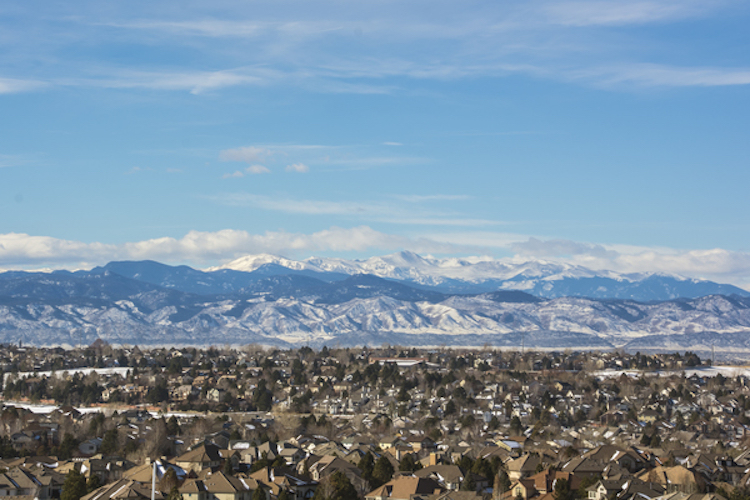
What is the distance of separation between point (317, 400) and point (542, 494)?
290 feet

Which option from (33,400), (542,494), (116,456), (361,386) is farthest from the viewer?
(361,386)

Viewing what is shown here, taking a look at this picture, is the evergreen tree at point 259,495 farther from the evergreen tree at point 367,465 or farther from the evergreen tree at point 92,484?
the evergreen tree at point 367,465

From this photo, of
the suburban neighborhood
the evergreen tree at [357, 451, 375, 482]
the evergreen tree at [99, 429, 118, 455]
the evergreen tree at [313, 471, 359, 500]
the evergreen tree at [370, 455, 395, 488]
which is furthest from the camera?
the evergreen tree at [99, 429, 118, 455]

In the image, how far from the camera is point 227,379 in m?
183

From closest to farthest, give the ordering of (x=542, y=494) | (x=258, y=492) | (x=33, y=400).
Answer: (x=258, y=492) → (x=542, y=494) → (x=33, y=400)

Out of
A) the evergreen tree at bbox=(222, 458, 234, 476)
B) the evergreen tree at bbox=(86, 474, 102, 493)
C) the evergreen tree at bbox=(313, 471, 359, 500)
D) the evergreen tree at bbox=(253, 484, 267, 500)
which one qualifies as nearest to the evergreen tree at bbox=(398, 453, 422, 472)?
the evergreen tree at bbox=(313, 471, 359, 500)

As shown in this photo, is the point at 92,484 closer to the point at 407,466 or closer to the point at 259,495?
the point at 259,495

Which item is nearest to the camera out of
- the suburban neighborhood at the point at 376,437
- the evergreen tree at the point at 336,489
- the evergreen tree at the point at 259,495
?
the evergreen tree at the point at 259,495

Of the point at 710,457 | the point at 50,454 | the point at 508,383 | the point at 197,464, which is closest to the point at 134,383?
the point at 508,383

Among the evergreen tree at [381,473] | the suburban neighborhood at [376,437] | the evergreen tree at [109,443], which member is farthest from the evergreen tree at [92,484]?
the evergreen tree at [381,473]

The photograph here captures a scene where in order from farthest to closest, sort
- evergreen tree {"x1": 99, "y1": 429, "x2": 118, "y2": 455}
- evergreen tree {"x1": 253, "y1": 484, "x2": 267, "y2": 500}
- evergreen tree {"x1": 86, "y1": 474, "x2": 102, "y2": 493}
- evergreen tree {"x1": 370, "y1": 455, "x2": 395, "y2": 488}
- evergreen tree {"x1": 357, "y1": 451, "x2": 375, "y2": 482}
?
evergreen tree {"x1": 99, "y1": 429, "x2": 118, "y2": 455}, evergreen tree {"x1": 357, "y1": 451, "x2": 375, "y2": 482}, evergreen tree {"x1": 370, "y1": 455, "x2": 395, "y2": 488}, evergreen tree {"x1": 86, "y1": 474, "x2": 102, "y2": 493}, evergreen tree {"x1": 253, "y1": 484, "x2": 267, "y2": 500}

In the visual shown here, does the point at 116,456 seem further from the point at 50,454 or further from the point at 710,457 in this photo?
the point at 710,457

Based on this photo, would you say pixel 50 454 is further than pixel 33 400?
No

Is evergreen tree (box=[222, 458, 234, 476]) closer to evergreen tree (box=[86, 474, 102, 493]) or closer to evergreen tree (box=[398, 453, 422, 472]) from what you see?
evergreen tree (box=[86, 474, 102, 493])
